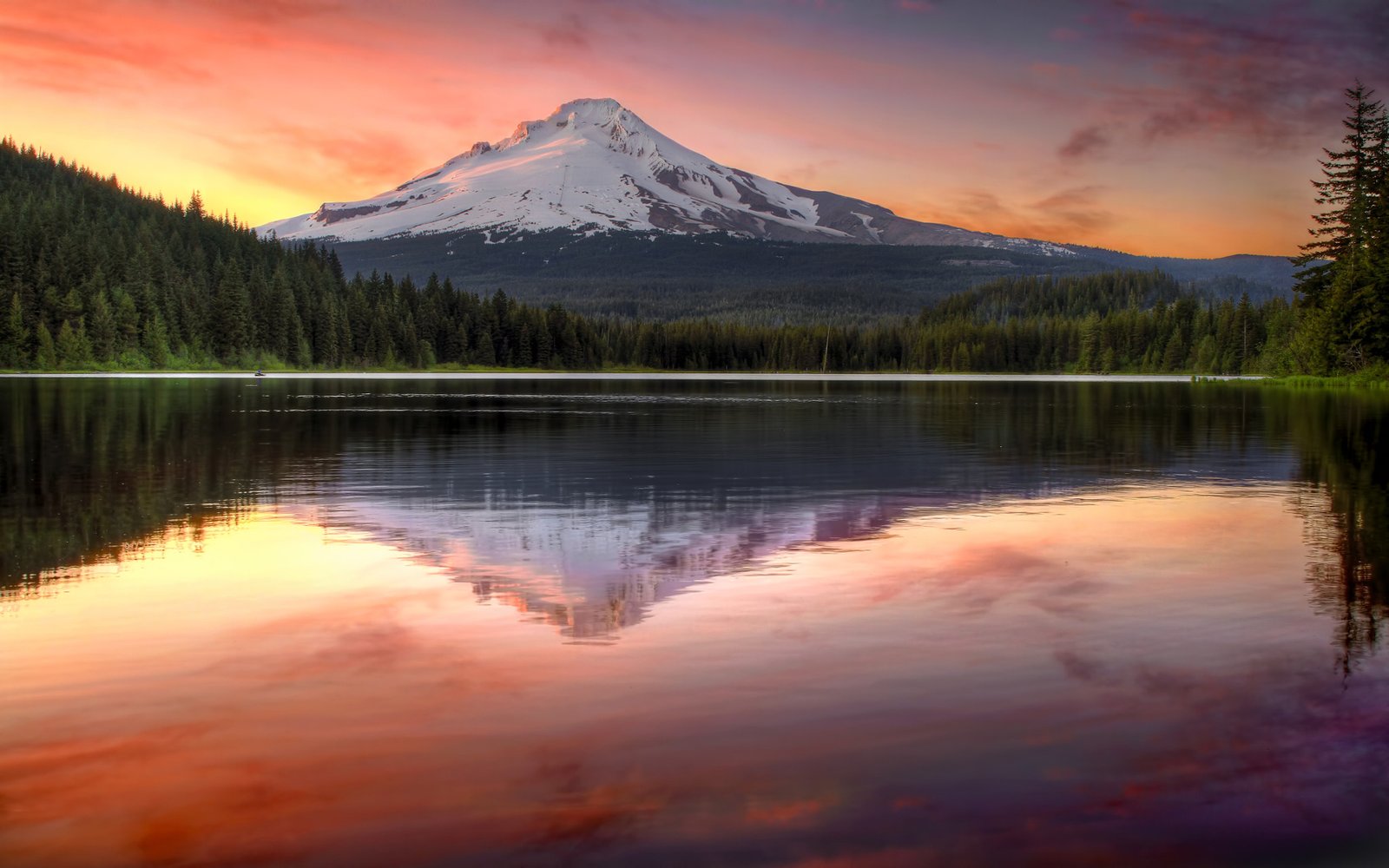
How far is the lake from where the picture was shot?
798 cm

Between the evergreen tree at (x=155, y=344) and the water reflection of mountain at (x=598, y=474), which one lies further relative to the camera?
the evergreen tree at (x=155, y=344)

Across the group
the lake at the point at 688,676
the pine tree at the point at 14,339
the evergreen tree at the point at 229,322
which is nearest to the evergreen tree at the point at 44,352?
the pine tree at the point at 14,339

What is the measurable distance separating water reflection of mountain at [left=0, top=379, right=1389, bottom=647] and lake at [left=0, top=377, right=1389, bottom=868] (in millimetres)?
238

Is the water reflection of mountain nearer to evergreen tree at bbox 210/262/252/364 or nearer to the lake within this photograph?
the lake

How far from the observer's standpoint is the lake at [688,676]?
7977 millimetres

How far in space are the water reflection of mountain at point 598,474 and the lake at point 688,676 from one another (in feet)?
0.78

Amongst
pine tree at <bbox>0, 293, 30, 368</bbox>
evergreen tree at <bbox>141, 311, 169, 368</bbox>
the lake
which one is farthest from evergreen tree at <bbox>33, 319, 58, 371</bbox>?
the lake

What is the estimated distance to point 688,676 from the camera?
37.3ft

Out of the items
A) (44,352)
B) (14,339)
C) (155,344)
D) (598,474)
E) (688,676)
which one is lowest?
(688,676)

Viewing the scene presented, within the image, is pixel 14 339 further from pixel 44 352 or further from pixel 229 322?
pixel 229 322

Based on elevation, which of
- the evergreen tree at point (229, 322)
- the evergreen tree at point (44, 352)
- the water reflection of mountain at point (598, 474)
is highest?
the evergreen tree at point (229, 322)

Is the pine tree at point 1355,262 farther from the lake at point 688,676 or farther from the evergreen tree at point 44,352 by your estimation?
the evergreen tree at point 44,352

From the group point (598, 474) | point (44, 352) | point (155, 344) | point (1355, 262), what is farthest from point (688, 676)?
point (155, 344)

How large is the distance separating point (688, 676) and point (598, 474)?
68.3ft
